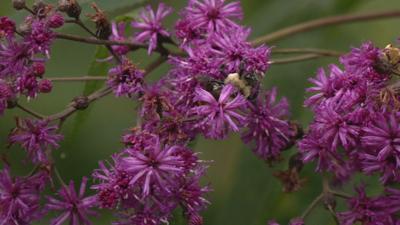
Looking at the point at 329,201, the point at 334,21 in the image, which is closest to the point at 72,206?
the point at 329,201

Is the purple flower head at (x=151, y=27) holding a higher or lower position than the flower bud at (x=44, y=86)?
higher

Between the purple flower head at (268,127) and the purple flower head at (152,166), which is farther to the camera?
the purple flower head at (268,127)

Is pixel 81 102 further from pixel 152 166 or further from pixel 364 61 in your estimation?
pixel 364 61

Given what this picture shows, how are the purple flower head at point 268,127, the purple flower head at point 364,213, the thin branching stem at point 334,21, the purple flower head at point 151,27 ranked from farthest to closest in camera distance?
the thin branching stem at point 334,21 → the purple flower head at point 151,27 → the purple flower head at point 268,127 → the purple flower head at point 364,213

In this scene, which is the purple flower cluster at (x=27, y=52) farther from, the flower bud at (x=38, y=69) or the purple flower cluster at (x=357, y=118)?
the purple flower cluster at (x=357, y=118)

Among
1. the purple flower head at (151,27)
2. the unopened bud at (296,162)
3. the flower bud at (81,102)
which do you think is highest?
the purple flower head at (151,27)

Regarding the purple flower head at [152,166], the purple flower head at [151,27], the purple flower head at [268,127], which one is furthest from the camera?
the purple flower head at [151,27]

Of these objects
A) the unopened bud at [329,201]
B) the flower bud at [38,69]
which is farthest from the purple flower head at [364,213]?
the flower bud at [38,69]
